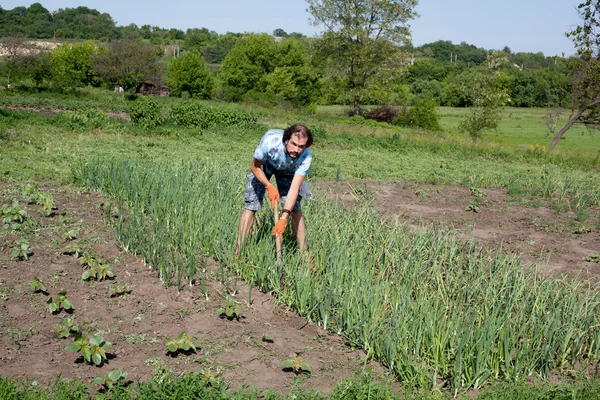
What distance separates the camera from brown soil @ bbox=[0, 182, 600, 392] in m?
3.76

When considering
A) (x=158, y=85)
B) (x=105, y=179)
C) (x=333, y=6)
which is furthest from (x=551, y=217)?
(x=158, y=85)

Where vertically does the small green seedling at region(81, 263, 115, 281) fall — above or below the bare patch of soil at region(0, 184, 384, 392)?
above

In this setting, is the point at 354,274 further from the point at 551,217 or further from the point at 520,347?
the point at 551,217

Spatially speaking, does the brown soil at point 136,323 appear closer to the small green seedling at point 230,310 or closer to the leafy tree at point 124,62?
the small green seedling at point 230,310

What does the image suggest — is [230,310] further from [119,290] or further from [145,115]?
[145,115]

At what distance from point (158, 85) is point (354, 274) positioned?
3724 cm

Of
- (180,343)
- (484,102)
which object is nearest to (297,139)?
(180,343)

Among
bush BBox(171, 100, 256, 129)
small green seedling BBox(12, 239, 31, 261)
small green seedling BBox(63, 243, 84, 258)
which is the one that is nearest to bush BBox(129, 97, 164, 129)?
bush BBox(171, 100, 256, 129)

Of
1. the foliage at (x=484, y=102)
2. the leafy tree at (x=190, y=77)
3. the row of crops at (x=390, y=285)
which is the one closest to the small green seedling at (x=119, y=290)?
the row of crops at (x=390, y=285)

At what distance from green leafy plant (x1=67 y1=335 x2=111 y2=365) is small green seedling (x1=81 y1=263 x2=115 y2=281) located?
123cm

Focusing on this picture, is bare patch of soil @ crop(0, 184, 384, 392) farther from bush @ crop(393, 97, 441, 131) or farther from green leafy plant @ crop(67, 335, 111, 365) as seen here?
bush @ crop(393, 97, 441, 131)

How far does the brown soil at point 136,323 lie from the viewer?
3758mm

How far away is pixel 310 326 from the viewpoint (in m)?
4.52

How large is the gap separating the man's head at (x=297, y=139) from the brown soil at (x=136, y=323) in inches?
44.7
